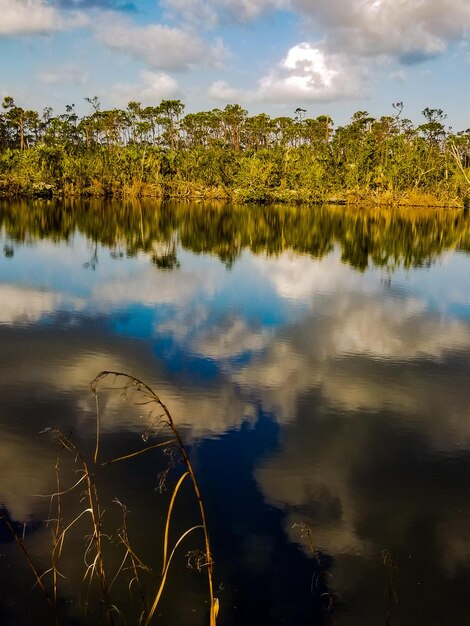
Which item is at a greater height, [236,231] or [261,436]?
[236,231]

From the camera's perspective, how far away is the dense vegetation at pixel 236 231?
96.3 feet

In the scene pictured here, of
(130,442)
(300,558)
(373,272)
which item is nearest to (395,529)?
(300,558)

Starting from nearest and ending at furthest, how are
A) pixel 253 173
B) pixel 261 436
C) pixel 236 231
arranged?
pixel 261 436
pixel 236 231
pixel 253 173

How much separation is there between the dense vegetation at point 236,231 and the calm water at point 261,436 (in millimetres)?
7455

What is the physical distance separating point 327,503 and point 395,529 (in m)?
0.84

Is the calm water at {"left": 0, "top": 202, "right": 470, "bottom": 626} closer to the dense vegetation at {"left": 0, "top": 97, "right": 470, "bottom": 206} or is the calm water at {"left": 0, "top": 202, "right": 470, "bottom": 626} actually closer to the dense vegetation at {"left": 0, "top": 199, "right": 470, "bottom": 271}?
the dense vegetation at {"left": 0, "top": 199, "right": 470, "bottom": 271}

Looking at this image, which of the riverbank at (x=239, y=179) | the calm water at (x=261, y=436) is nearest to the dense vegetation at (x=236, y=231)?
the calm water at (x=261, y=436)

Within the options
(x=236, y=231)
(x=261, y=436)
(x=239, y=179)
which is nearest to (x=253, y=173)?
(x=239, y=179)

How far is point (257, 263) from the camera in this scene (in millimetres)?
26266

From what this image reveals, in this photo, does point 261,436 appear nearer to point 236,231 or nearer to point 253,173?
point 236,231

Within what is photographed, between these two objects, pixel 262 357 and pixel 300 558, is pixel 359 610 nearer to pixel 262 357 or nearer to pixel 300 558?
pixel 300 558

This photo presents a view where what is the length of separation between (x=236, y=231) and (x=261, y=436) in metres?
30.1

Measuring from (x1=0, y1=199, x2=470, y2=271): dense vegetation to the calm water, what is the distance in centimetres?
745

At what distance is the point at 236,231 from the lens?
124ft
